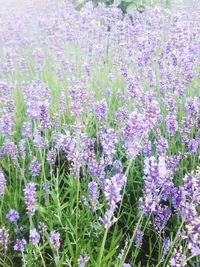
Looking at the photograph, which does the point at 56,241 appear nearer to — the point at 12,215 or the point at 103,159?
the point at 12,215

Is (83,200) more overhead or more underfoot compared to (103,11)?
more underfoot

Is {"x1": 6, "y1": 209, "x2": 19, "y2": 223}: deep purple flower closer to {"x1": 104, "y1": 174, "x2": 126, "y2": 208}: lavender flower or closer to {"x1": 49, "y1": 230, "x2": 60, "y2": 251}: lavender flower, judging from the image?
{"x1": 49, "y1": 230, "x2": 60, "y2": 251}: lavender flower

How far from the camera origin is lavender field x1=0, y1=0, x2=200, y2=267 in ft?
6.02

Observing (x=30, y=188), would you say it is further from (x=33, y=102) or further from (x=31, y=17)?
(x=31, y=17)

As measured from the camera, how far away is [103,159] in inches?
87.4

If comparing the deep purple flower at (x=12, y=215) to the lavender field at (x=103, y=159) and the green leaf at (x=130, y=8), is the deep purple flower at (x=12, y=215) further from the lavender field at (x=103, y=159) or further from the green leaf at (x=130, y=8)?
the green leaf at (x=130, y=8)

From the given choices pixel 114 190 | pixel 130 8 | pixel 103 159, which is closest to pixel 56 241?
pixel 114 190

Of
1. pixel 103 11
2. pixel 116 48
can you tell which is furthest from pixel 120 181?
pixel 103 11

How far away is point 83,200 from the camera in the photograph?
7.35ft

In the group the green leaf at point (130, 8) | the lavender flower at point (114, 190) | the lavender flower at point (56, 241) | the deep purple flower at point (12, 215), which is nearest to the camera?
the lavender flower at point (114, 190)

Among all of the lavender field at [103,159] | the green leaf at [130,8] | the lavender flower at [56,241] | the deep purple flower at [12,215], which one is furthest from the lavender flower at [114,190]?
the green leaf at [130,8]

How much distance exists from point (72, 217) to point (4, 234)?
0.41 meters

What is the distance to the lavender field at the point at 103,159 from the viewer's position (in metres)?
1.84

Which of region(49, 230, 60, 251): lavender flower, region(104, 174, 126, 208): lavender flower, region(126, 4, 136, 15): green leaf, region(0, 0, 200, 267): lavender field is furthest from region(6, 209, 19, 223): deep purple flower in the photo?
region(126, 4, 136, 15): green leaf
